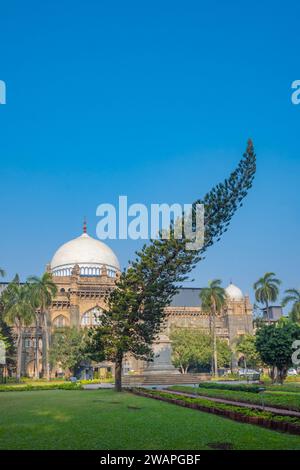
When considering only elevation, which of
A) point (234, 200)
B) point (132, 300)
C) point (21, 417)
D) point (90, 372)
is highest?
point (234, 200)

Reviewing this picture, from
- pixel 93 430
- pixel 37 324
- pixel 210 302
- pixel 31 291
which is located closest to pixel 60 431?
pixel 93 430

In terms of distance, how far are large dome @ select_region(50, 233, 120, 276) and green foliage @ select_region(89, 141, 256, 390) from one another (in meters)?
42.8

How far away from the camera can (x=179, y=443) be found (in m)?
11.2

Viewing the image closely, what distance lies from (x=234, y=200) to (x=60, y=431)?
21.5 m

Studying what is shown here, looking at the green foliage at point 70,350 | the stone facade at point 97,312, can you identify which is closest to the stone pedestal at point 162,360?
the stone facade at point 97,312

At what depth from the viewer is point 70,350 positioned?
5788cm

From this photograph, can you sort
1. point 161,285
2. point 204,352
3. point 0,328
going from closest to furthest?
point 161,285, point 0,328, point 204,352

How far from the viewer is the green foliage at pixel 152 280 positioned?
31.6m

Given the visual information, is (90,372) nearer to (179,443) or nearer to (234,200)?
(234,200)

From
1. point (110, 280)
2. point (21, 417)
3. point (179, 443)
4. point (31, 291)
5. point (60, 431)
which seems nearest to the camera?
point (179, 443)

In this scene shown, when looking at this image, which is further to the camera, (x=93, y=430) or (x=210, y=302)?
(x=210, y=302)

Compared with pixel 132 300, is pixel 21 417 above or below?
below

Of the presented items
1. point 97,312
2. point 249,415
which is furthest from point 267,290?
point 249,415

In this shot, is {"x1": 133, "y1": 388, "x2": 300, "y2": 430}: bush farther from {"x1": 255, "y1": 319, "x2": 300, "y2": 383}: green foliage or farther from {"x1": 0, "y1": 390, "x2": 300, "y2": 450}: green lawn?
{"x1": 255, "y1": 319, "x2": 300, "y2": 383}: green foliage
